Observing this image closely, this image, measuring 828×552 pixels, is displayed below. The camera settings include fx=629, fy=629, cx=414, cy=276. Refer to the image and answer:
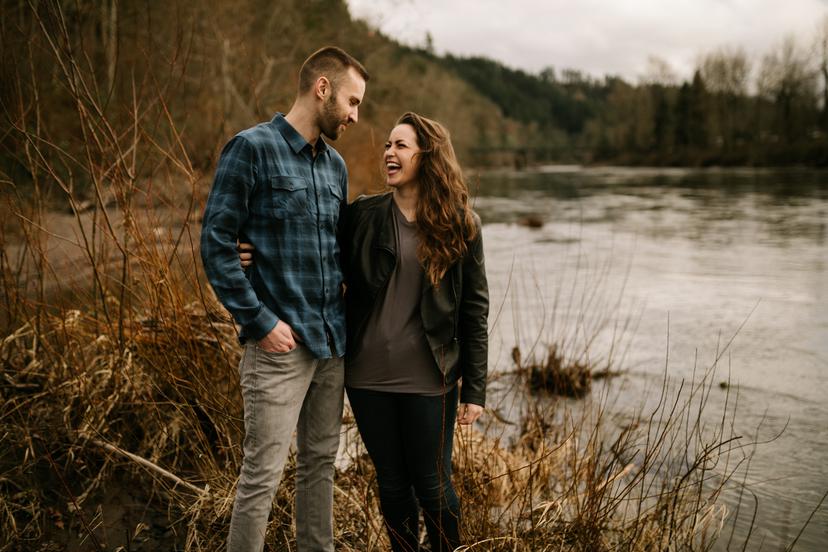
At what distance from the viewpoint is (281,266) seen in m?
2.06

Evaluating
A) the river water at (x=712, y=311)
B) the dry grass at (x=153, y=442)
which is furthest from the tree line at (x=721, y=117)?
the dry grass at (x=153, y=442)

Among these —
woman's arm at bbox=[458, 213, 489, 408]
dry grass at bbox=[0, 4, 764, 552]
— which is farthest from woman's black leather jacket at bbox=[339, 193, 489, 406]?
dry grass at bbox=[0, 4, 764, 552]

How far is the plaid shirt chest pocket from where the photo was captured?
203 cm

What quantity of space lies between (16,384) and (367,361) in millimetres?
2249

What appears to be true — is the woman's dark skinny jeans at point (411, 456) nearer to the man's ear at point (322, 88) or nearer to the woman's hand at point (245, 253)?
the woman's hand at point (245, 253)

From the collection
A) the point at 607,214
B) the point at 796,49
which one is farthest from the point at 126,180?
the point at 796,49

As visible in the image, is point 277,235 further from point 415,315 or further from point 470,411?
point 470,411

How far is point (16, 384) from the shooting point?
3.36 m

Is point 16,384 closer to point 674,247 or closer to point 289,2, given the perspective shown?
point 674,247

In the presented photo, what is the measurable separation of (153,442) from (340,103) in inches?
89.2

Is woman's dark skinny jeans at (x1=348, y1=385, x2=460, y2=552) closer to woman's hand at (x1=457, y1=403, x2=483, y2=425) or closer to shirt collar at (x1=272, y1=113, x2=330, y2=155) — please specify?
woman's hand at (x1=457, y1=403, x2=483, y2=425)

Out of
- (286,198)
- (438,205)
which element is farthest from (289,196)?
(438,205)

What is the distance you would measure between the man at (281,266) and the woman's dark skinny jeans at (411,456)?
0.69 feet

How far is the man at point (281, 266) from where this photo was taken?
1.96 metres
